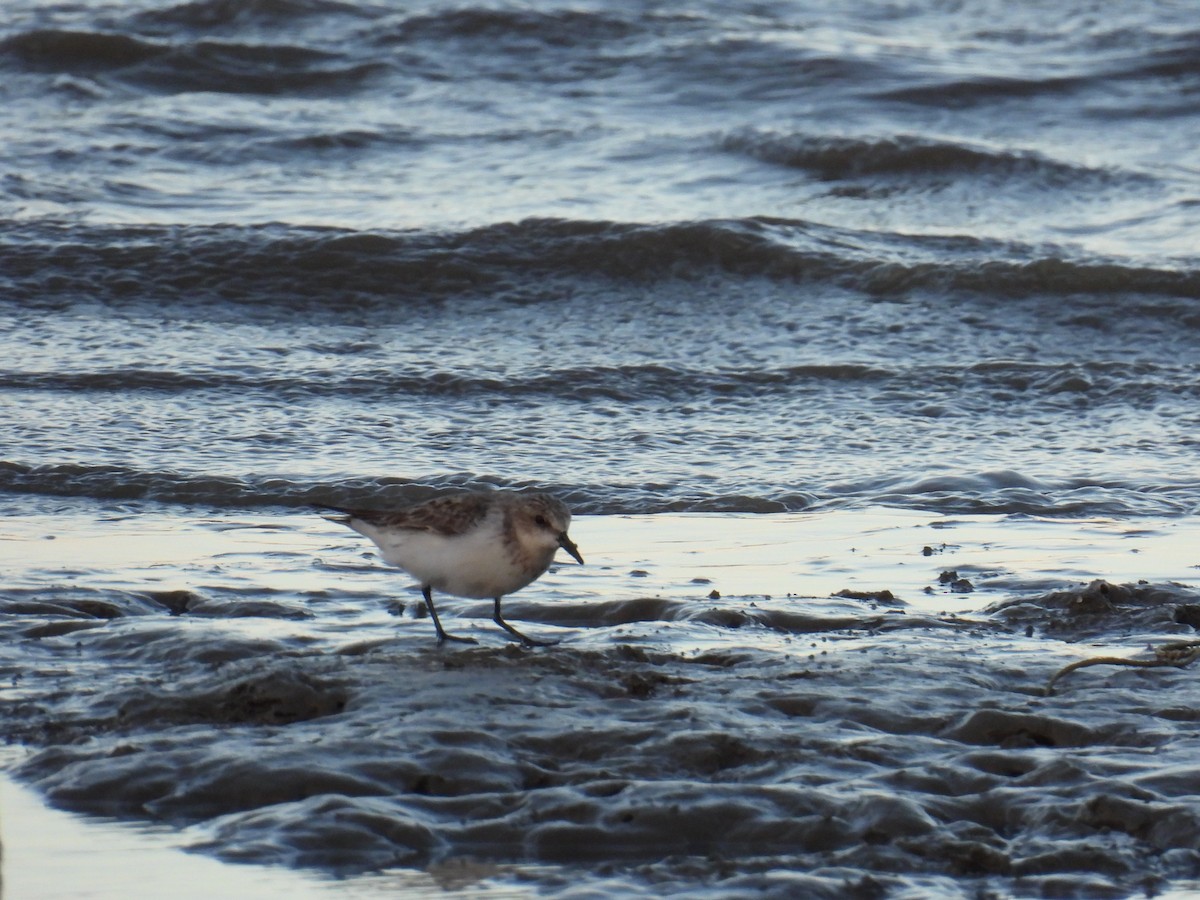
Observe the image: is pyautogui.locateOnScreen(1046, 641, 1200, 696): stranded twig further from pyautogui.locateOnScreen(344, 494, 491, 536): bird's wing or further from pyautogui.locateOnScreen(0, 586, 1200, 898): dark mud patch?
pyautogui.locateOnScreen(344, 494, 491, 536): bird's wing

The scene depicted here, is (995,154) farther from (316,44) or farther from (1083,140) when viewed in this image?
(316,44)

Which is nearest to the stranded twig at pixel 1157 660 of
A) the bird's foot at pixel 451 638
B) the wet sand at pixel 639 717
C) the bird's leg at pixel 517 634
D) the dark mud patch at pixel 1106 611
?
the wet sand at pixel 639 717

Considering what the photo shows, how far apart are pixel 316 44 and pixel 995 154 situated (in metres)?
5.34

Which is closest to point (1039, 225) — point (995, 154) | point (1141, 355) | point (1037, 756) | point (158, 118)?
point (995, 154)

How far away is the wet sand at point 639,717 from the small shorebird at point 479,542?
0.18m

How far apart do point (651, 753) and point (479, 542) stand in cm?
103

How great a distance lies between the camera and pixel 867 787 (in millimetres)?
3359

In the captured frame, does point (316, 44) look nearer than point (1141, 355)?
No

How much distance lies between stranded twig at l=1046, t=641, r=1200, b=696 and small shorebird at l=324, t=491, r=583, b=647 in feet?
4.17

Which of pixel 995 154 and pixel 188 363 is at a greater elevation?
pixel 995 154

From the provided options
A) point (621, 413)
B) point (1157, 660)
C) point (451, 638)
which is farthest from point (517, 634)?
point (621, 413)

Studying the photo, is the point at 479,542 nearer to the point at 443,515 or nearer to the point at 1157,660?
the point at 443,515

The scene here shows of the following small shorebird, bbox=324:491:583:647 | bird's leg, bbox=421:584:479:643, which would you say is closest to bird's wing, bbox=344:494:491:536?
small shorebird, bbox=324:491:583:647

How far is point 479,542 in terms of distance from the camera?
4418 mm
